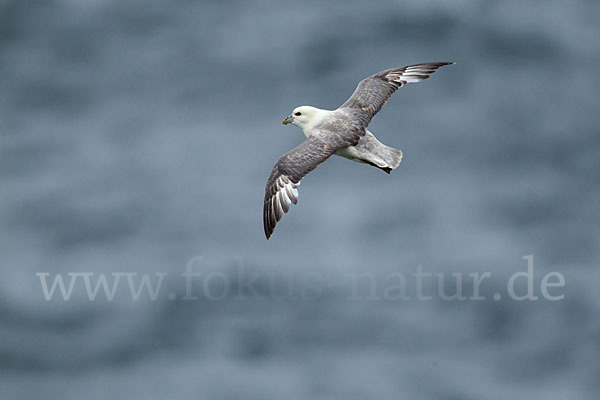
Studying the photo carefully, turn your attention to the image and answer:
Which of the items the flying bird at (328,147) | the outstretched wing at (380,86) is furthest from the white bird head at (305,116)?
the outstretched wing at (380,86)


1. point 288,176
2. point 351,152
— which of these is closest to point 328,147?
point 351,152

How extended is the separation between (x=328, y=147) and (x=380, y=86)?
8.26 feet

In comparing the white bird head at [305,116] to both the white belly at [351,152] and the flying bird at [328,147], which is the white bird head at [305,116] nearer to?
the flying bird at [328,147]

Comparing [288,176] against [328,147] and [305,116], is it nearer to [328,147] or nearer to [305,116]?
[328,147]

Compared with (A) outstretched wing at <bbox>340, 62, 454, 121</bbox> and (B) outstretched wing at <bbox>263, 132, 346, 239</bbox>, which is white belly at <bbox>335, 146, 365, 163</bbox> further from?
(A) outstretched wing at <bbox>340, 62, 454, 121</bbox>

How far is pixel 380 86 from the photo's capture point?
16.8 metres

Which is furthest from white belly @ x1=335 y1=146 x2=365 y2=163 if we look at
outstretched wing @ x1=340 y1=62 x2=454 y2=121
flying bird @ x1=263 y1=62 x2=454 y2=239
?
outstretched wing @ x1=340 y1=62 x2=454 y2=121

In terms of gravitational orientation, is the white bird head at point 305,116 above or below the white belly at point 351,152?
above

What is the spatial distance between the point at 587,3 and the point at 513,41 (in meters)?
3.17

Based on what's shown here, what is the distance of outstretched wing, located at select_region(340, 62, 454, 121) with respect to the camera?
1632 centimetres

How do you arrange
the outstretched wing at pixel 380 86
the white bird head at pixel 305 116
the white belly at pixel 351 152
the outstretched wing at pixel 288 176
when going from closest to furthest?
1. the outstretched wing at pixel 288 176
2. the white belly at pixel 351 152
3. the white bird head at pixel 305 116
4. the outstretched wing at pixel 380 86

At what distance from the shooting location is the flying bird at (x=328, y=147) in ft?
47.9

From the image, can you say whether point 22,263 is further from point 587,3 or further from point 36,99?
point 587,3

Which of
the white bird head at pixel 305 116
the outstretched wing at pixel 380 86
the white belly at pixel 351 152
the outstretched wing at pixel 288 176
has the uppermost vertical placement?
the outstretched wing at pixel 380 86
